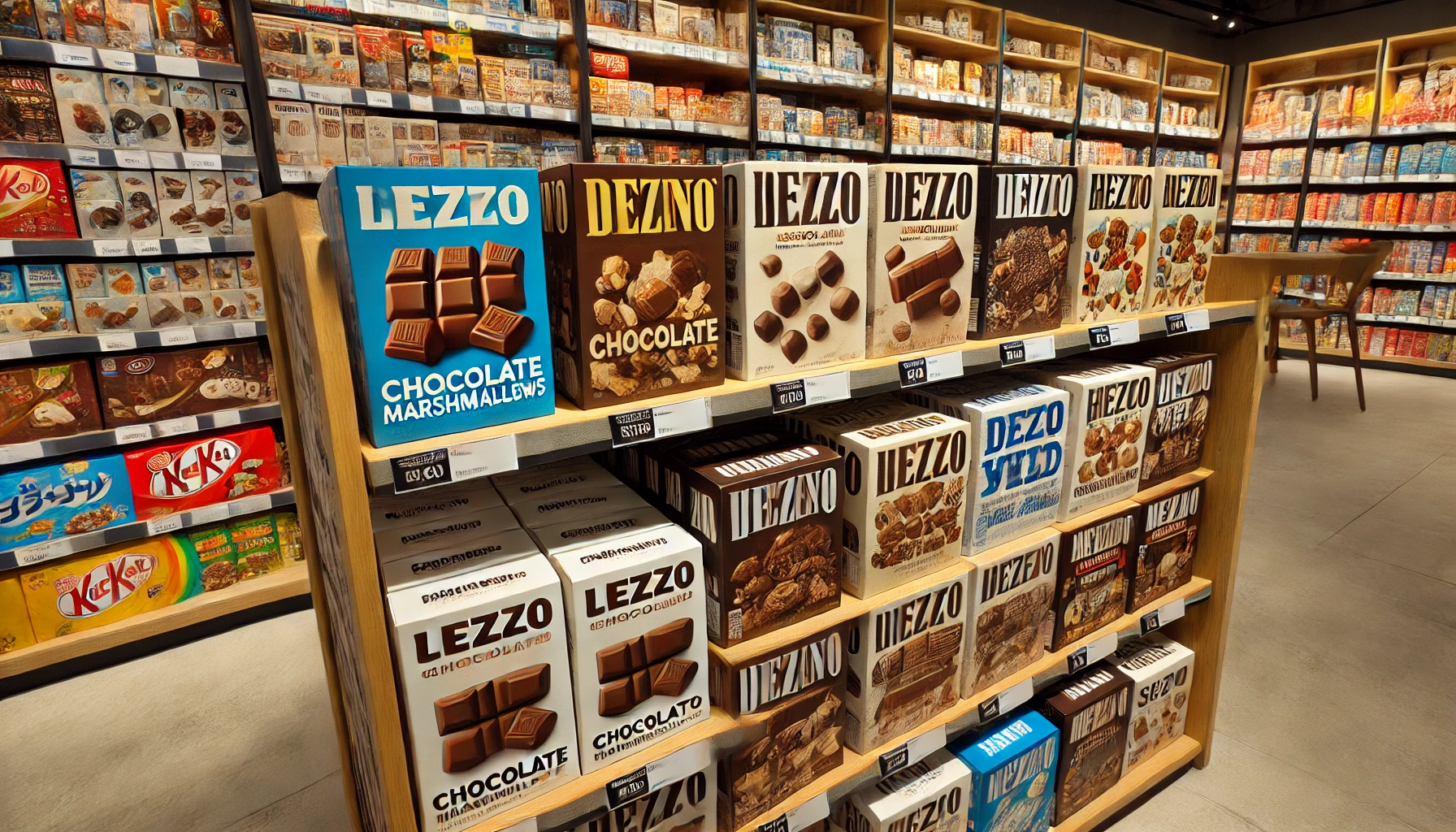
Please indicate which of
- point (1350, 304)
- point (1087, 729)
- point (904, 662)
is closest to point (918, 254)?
point (904, 662)

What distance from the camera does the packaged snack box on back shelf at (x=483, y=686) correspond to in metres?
0.93

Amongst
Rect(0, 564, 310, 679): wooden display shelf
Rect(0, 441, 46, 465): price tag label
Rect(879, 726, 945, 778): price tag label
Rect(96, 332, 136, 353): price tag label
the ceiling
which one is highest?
the ceiling

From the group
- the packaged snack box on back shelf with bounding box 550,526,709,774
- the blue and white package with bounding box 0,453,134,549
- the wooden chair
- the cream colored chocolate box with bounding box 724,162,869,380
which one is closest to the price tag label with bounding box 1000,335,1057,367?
the cream colored chocolate box with bounding box 724,162,869,380

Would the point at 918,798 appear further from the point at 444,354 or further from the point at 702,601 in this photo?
the point at 444,354

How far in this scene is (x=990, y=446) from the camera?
1.45 m

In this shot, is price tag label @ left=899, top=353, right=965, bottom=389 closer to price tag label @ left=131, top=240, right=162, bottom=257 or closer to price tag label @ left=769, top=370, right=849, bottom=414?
price tag label @ left=769, top=370, right=849, bottom=414

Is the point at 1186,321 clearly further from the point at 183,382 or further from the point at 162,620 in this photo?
the point at 162,620

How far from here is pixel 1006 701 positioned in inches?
62.3

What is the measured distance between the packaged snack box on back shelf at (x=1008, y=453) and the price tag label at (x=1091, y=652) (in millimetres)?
337

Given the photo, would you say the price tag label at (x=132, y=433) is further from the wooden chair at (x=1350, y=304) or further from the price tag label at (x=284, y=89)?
the wooden chair at (x=1350, y=304)

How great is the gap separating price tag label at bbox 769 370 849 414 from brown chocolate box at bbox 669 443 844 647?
0.10 meters

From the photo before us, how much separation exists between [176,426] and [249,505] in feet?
1.25

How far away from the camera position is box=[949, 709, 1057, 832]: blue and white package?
1596 mm

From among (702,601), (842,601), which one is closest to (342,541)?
(702,601)
